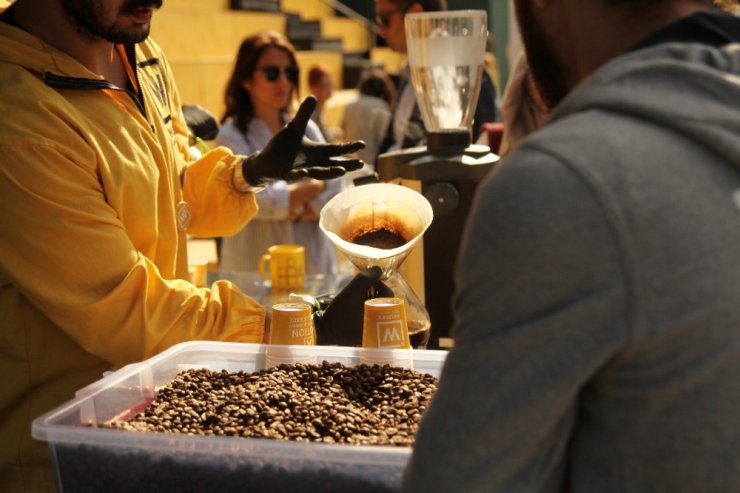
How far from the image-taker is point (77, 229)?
1395 millimetres

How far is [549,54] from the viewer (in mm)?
860

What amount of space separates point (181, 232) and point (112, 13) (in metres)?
0.48

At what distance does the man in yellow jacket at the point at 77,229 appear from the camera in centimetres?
140

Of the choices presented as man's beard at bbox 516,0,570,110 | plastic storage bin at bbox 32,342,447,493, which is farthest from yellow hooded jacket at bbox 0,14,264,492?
man's beard at bbox 516,0,570,110

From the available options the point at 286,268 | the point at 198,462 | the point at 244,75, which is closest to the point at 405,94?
the point at 244,75

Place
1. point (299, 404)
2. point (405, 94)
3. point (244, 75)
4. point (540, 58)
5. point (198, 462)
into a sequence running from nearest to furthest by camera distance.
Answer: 1. point (540, 58)
2. point (198, 462)
3. point (299, 404)
4. point (405, 94)
5. point (244, 75)

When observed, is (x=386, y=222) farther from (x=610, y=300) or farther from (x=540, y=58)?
(x=610, y=300)

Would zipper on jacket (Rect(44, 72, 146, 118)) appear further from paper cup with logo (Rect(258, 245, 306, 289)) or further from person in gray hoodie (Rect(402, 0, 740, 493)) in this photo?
paper cup with logo (Rect(258, 245, 306, 289))

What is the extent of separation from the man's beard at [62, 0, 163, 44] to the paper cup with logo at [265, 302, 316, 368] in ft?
1.96

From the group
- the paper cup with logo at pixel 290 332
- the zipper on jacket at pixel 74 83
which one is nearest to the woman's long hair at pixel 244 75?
the zipper on jacket at pixel 74 83

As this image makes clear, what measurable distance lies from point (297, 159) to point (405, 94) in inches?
66.9

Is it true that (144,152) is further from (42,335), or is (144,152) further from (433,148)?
(433,148)

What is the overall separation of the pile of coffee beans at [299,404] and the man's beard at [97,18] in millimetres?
666

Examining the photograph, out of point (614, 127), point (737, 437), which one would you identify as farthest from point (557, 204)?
point (737, 437)
